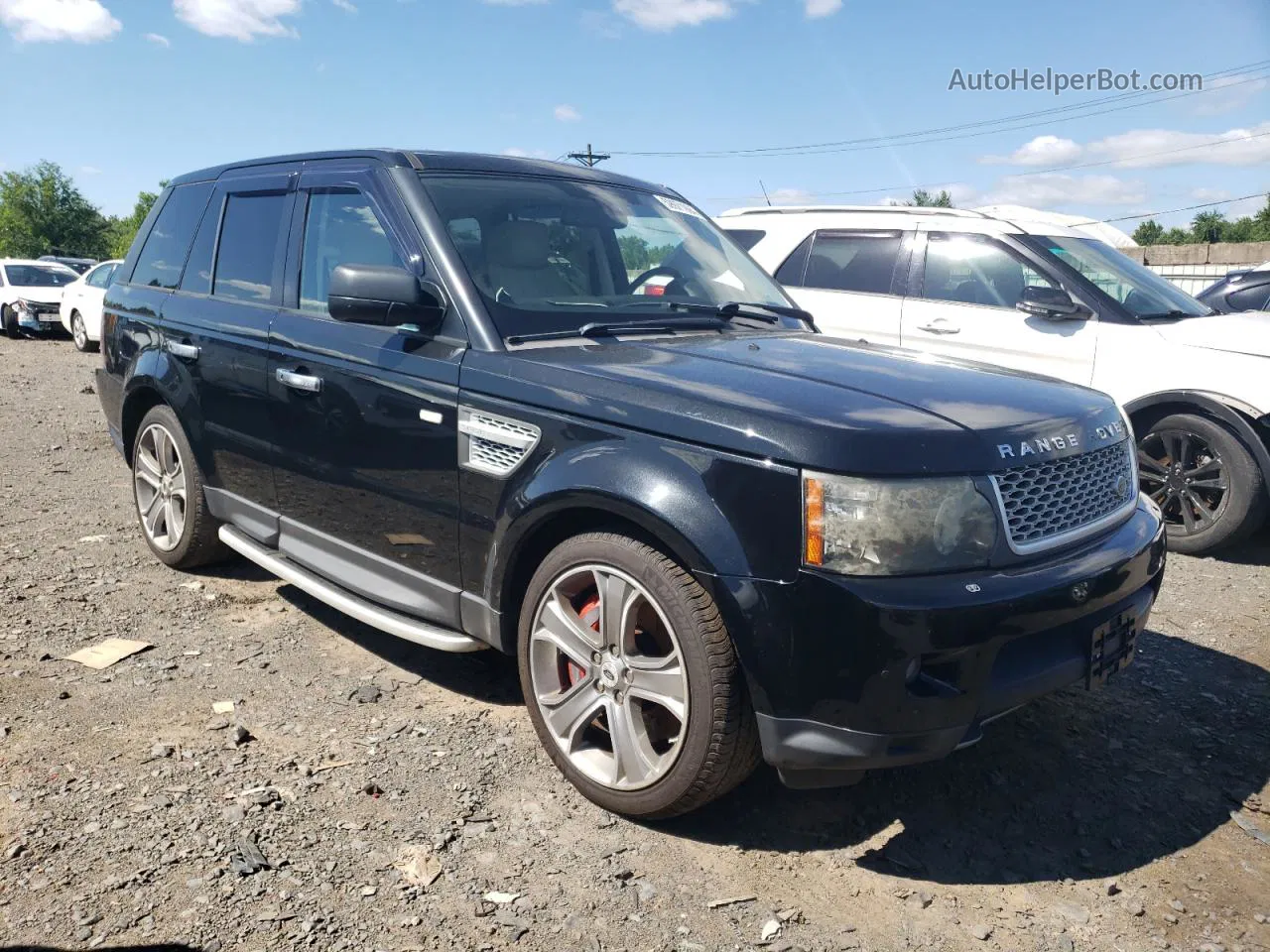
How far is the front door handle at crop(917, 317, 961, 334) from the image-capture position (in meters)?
7.04

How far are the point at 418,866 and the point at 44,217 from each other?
10066 cm

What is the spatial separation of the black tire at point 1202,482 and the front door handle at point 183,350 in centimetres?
530

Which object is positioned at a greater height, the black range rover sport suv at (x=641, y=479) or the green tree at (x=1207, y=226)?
the green tree at (x=1207, y=226)

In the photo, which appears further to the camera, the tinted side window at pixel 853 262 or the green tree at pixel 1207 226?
the green tree at pixel 1207 226

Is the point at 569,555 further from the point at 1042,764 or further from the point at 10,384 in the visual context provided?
the point at 10,384

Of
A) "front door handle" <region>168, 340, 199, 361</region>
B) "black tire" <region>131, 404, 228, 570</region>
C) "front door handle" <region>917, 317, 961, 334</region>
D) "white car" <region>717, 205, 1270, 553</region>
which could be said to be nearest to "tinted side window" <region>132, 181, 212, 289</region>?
"front door handle" <region>168, 340, 199, 361</region>

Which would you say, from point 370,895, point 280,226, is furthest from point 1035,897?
point 280,226

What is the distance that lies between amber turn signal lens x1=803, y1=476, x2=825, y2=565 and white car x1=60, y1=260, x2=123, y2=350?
60.7 ft

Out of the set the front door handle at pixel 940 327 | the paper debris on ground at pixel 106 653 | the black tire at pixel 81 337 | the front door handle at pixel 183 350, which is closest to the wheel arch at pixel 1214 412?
the front door handle at pixel 940 327

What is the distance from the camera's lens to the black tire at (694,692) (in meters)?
2.59

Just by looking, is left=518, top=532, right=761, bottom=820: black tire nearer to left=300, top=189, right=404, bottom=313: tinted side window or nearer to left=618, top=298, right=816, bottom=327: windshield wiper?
left=618, top=298, right=816, bottom=327: windshield wiper

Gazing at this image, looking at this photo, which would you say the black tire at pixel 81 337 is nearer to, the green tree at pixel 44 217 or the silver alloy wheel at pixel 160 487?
the silver alloy wheel at pixel 160 487

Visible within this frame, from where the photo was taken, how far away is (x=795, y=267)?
791cm

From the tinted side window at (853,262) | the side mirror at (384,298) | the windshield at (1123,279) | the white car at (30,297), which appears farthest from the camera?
the white car at (30,297)
